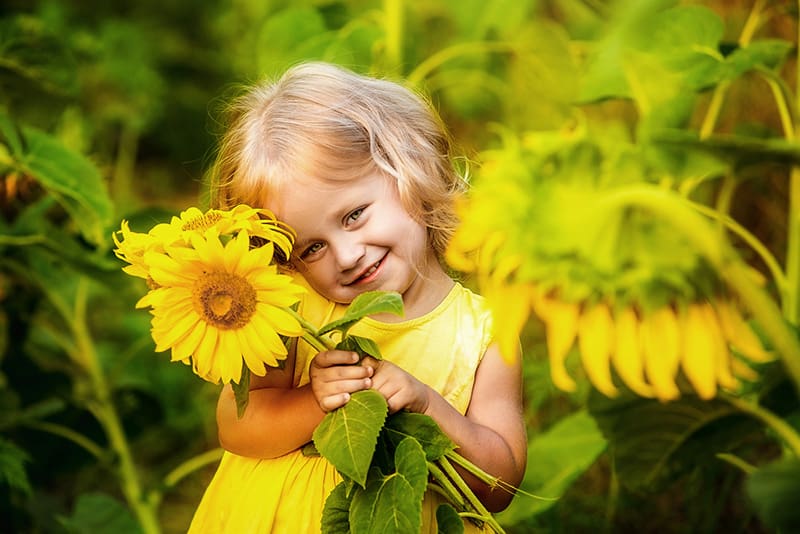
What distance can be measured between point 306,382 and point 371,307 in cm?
31

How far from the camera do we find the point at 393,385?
1046mm

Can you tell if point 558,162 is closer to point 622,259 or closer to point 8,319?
point 622,259

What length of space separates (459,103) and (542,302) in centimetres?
215

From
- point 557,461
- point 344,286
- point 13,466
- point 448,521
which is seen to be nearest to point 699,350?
point 448,521

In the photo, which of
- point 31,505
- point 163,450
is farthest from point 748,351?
point 163,450

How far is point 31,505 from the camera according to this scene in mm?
1950

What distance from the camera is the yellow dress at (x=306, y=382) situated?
1.20m

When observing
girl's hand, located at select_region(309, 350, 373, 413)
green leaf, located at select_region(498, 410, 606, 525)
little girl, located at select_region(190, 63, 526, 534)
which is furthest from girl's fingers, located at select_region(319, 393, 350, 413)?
green leaf, located at select_region(498, 410, 606, 525)

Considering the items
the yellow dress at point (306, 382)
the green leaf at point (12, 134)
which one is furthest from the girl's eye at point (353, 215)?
the green leaf at point (12, 134)

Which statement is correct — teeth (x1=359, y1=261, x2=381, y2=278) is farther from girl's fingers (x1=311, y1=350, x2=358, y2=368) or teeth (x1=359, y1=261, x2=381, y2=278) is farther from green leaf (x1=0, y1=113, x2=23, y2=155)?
green leaf (x1=0, y1=113, x2=23, y2=155)

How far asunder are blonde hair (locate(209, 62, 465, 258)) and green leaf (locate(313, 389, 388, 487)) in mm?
282

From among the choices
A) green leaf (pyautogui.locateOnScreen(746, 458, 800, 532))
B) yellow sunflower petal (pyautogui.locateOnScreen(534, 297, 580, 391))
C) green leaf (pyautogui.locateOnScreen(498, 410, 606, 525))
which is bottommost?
green leaf (pyautogui.locateOnScreen(498, 410, 606, 525))

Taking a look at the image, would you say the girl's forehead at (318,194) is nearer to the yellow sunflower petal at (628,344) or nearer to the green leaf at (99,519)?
the yellow sunflower petal at (628,344)

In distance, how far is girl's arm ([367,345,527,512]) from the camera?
1.05m
